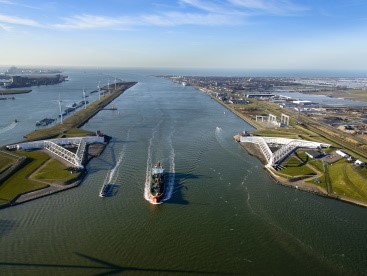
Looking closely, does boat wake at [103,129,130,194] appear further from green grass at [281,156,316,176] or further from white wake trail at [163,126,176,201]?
green grass at [281,156,316,176]

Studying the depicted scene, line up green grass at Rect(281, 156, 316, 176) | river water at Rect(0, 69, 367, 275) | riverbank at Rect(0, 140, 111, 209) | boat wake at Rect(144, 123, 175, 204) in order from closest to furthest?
river water at Rect(0, 69, 367, 275) < riverbank at Rect(0, 140, 111, 209) < boat wake at Rect(144, 123, 175, 204) < green grass at Rect(281, 156, 316, 176)

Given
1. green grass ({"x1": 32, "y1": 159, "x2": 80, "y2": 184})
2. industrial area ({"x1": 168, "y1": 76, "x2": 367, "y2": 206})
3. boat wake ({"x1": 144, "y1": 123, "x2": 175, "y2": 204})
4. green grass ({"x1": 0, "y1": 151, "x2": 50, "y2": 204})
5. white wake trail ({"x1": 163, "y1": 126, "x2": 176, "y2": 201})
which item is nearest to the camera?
green grass ({"x1": 0, "y1": 151, "x2": 50, "y2": 204})

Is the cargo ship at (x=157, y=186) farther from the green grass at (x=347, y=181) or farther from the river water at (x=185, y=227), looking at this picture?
the green grass at (x=347, y=181)

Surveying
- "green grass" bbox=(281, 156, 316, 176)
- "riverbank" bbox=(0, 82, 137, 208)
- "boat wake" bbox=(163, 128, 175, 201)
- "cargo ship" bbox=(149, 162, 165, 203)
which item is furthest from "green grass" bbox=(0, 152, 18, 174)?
"green grass" bbox=(281, 156, 316, 176)

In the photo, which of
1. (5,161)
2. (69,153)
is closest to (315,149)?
(69,153)

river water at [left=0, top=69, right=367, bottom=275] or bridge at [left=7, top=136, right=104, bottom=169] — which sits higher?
bridge at [left=7, top=136, right=104, bottom=169]

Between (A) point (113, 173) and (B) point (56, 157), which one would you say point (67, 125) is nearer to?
(B) point (56, 157)

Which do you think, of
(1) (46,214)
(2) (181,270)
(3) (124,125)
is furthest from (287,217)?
(3) (124,125)

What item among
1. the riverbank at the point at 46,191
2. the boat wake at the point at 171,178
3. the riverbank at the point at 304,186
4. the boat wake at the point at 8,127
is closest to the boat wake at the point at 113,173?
the riverbank at the point at 46,191
